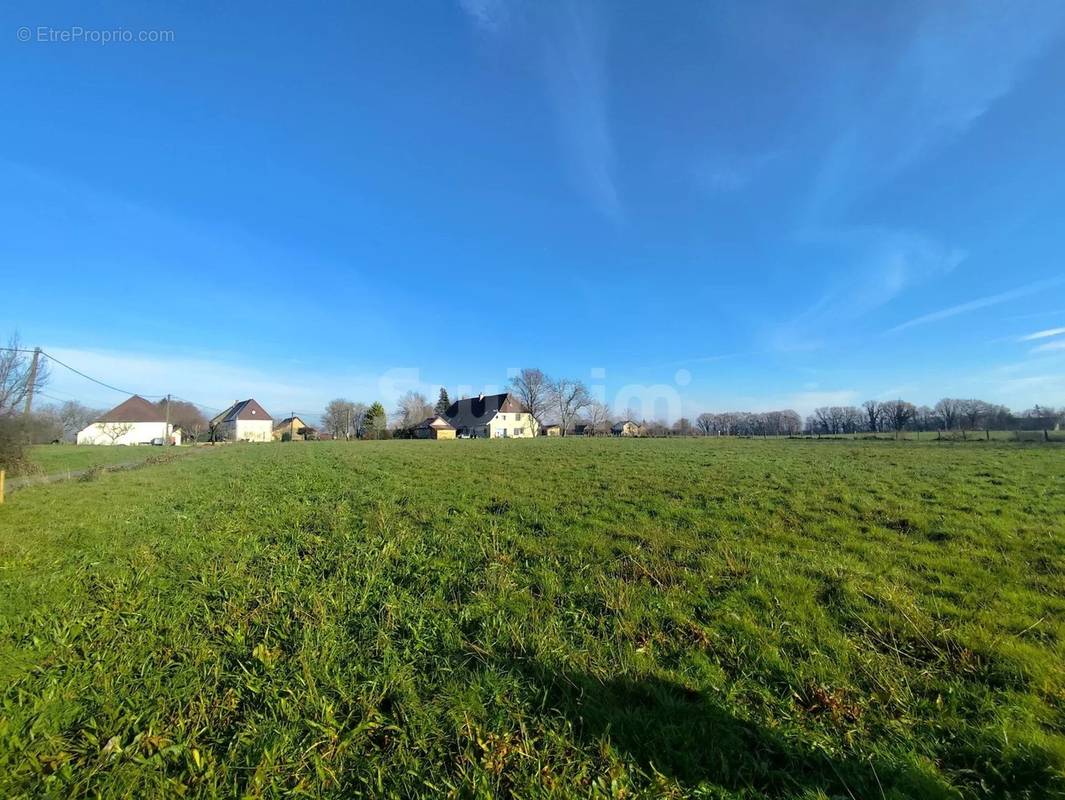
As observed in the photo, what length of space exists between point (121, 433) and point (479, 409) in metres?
57.4

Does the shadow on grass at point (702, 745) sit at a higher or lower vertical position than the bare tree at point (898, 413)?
lower

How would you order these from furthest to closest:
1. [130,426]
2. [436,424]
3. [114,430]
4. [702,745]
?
[436,424]
[130,426]
[114,430]
[702,745]

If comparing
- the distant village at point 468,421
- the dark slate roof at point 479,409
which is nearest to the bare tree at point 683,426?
the distant village at point 468,421

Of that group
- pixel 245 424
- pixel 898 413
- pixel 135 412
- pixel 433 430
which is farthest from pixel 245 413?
pixel 898 413

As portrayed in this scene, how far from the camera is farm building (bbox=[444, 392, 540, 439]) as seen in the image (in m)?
Answer: 79.9

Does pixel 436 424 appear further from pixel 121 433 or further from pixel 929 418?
pixel 929 418

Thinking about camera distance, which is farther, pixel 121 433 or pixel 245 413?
pixel 245 413

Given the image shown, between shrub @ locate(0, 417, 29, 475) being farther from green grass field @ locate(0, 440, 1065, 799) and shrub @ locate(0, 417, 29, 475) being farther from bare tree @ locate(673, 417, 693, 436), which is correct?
bare tree @ locate(673, 417, 693, 436)

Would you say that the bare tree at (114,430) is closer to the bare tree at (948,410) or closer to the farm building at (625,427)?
the farm building at (625,427)

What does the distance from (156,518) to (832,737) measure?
1149 cm

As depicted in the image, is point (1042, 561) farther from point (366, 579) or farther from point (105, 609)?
point (105, 609)

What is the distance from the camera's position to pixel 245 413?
8119 cm

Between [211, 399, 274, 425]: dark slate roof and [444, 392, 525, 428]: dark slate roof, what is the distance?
36.0 meters

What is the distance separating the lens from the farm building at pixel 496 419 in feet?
262
